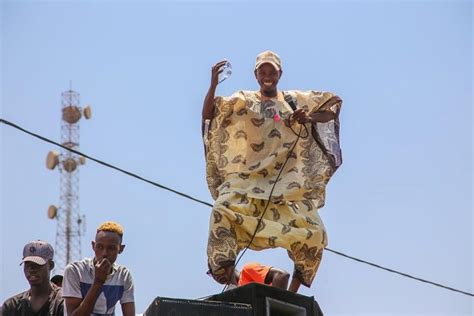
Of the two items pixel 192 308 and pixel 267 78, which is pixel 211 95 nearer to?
pixel 267 78

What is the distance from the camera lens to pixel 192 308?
7.82 metres

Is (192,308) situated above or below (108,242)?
below

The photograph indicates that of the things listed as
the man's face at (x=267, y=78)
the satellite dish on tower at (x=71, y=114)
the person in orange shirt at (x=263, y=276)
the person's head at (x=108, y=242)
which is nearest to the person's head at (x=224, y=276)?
the person in orange shirt at (x=263, y=276)

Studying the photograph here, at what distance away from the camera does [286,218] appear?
9531 millimetres

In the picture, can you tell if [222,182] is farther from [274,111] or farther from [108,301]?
[108,301]

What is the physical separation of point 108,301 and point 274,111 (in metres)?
1.96

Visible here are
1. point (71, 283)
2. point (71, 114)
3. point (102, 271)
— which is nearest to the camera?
point (102, 271)

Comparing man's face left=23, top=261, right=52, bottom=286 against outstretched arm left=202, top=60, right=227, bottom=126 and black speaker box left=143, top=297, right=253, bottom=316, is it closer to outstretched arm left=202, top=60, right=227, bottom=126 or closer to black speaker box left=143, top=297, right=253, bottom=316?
black speaker box left=143, top=297, right=253, bottom=316

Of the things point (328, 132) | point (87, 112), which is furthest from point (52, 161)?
point (328, 132)

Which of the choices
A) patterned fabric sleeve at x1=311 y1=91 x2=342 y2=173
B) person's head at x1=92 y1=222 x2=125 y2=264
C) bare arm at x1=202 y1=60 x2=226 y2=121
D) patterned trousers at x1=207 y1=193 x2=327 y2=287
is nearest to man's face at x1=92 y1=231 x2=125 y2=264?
person's head at x1=92 y1=222 x2=125 y2=264

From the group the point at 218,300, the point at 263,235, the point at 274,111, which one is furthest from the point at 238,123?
Answer: the point at 218,300

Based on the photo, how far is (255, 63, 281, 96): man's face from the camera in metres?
9.67

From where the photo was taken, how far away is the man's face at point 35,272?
29.0 ft

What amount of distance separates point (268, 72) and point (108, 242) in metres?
1.89
